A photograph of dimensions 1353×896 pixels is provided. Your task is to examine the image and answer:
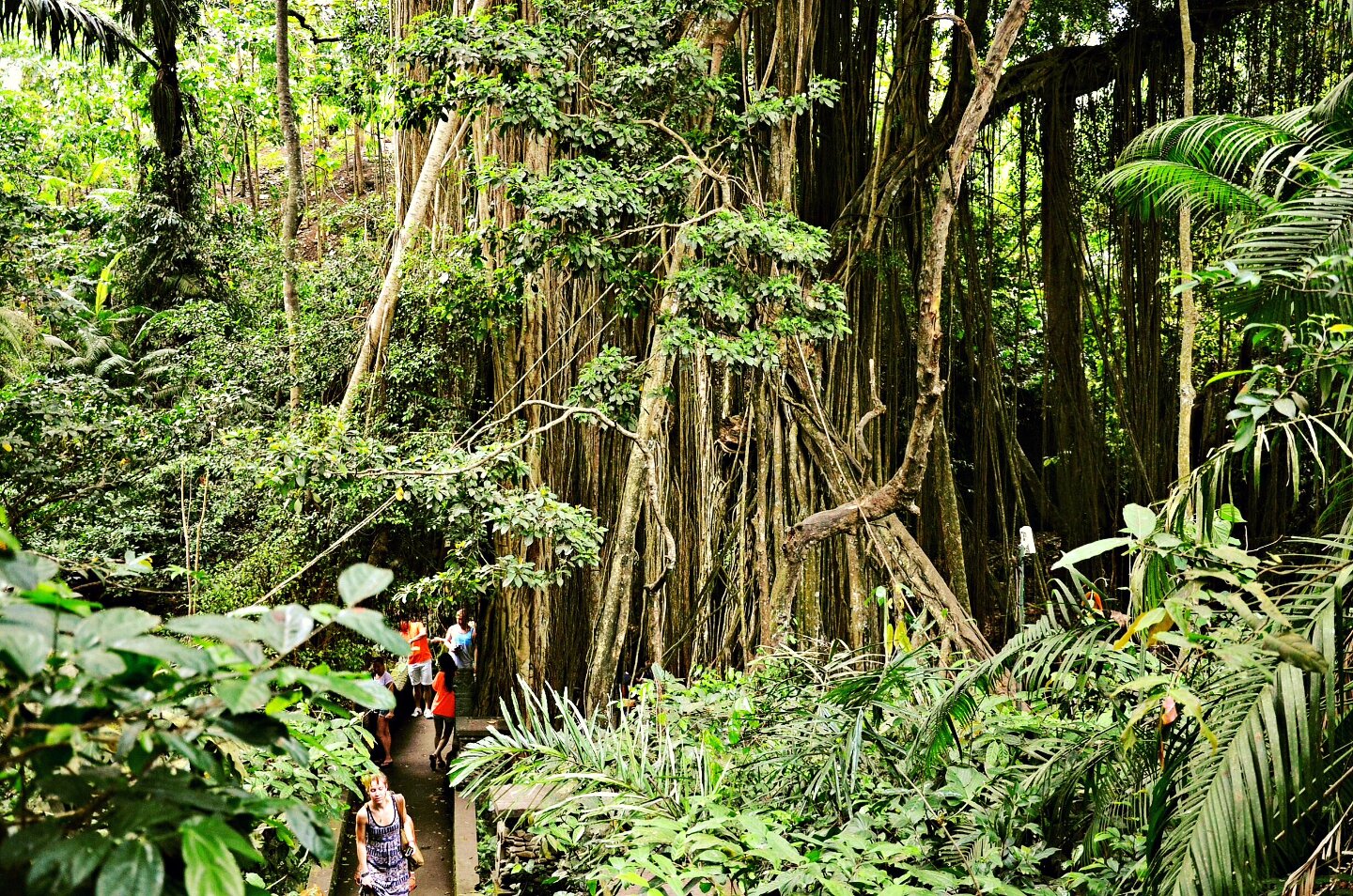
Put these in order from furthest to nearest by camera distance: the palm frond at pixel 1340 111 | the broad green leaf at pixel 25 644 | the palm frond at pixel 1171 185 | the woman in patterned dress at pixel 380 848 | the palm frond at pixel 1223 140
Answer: the woman in patterned dress at pixel 380 848 → the palm frond at pixel 1171 185 → the palm frond at pixel 1223 140 → the palm frond at pixel 1340 111 → the broad green leaf at pixel 25 644

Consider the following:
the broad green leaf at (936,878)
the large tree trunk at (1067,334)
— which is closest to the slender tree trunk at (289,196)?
the large tree trunk at (1067,334)

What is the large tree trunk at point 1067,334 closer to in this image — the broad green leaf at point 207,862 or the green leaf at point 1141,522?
the green leaf at point 1141,522

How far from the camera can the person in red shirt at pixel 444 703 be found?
5.93 metres

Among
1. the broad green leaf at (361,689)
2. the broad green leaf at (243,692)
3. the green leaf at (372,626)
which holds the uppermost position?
the green leaf at (372,626)

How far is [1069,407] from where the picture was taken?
6.85 meters

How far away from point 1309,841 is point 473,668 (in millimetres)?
5561

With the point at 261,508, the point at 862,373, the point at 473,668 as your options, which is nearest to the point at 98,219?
the point at 261,508

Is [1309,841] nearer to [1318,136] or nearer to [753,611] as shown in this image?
[1318,136]

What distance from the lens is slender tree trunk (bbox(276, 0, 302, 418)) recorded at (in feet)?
20.0

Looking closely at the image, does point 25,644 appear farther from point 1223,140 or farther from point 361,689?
point 1223,140

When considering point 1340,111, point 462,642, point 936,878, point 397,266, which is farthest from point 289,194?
point 936,878

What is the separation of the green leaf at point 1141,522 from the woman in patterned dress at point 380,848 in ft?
11.0

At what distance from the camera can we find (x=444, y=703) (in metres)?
6.05

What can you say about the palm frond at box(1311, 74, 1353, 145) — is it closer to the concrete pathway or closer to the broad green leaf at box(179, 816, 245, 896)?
the broad green leaf at box(179, 816, 245, 896)
